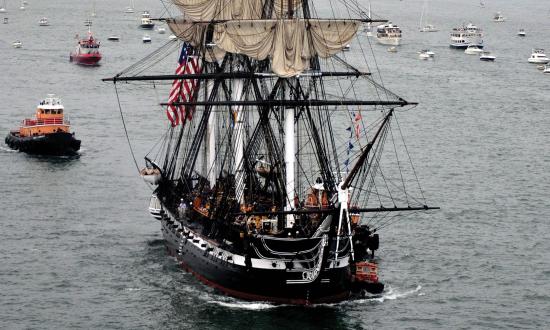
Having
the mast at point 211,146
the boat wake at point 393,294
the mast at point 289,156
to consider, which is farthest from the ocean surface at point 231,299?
the mast at point 289,156

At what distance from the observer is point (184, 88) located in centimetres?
9450

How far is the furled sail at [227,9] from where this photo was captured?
8838cm

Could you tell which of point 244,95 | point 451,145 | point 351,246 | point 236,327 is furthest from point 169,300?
point 451,145

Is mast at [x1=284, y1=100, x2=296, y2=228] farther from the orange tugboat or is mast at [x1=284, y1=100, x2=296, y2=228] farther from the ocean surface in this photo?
the orange tugboat

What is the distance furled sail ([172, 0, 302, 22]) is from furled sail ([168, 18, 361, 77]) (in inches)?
184

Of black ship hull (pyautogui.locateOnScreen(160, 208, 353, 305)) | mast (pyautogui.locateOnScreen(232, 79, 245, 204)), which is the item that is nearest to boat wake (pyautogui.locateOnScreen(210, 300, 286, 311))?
black ship hull (pyautogui.locateOnScreen(160, 208, 353, 305))

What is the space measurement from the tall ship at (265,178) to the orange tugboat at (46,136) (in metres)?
27.4

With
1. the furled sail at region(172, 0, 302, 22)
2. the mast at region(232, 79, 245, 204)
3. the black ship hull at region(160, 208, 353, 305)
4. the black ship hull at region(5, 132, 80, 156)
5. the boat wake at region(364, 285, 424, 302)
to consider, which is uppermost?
the furled sail at region(172, 0, 302, 22)

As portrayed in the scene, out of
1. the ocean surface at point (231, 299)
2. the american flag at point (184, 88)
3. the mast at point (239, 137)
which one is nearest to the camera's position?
the ocean surface at point (231, 299)

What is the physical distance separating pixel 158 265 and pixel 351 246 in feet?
56.7

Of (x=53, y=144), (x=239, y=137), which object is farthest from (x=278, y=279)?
(x=53, y=144)

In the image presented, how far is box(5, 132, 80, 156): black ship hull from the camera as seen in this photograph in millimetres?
122688

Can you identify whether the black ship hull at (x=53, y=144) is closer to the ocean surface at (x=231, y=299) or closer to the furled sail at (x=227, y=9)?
the ocean surface at (x=231, y=299)

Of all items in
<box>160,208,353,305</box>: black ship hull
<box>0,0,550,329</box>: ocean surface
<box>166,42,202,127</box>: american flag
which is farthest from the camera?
<box>166,42,202,127</box>: american flag
